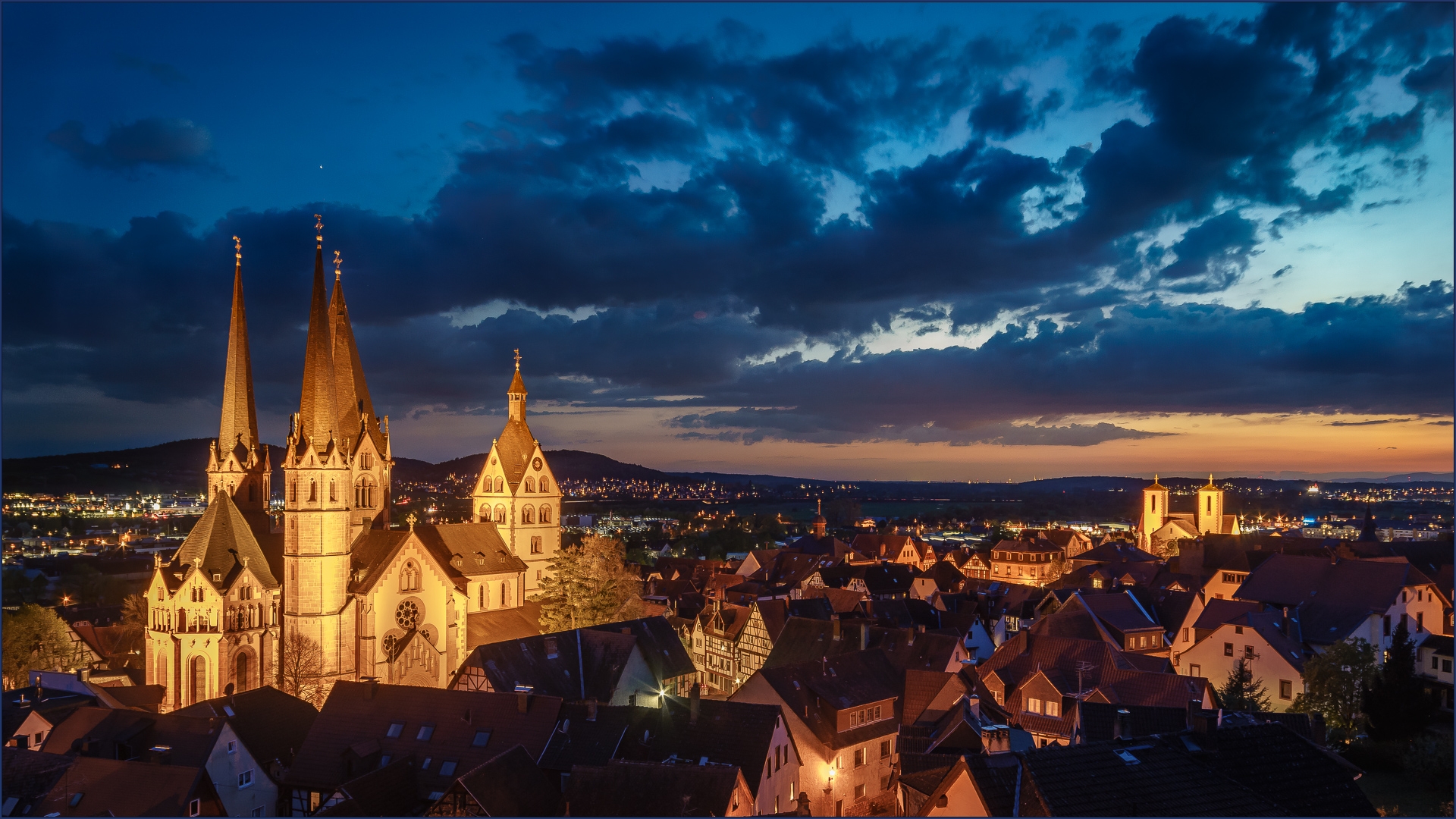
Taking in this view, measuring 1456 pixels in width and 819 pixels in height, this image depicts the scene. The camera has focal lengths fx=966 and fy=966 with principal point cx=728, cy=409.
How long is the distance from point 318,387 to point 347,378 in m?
9.81

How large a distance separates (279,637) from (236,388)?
17.9 m

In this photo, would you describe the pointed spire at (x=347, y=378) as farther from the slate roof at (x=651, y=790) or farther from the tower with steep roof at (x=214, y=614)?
the slate roof at (x=651, y=790)

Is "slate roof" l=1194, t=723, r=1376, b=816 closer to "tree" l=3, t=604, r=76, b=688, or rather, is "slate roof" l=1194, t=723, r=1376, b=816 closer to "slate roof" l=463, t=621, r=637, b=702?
"slate roof" l=463, t=621, r=637, b=702


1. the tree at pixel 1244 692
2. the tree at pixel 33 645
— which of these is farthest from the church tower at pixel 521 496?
the tree at pixel 1244 692

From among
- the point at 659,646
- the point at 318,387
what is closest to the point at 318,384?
the point at 318,387

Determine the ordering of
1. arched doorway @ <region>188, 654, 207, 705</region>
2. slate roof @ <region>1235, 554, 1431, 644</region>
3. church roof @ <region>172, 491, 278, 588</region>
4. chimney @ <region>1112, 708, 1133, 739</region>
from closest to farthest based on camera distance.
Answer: chimney @ <region>1112, 708, 1133, 739</region> → arched doorway @ <region>188, 654, 207, 705</region> → church roof @ <region>172, 491, 278, 588</region> → slate roof @ <region>1235, 554, 1431, 644</region>

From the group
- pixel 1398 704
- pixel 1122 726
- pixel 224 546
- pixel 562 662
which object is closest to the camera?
pixel 1122 726

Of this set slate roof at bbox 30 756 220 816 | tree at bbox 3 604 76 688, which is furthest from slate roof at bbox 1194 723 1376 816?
tree at bbox 3 604 76 688

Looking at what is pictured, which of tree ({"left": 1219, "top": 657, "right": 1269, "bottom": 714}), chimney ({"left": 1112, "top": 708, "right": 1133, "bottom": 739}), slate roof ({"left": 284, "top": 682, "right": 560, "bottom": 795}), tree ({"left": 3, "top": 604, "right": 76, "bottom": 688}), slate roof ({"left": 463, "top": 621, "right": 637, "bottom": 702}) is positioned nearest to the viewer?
chimney ({"left": 1112, "top": 708, "right": 1133, "bottom": 739})

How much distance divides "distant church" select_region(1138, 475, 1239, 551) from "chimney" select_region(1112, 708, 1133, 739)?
387 ft

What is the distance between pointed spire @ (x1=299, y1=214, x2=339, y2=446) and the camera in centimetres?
5638

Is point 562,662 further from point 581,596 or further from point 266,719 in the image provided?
point 581,596

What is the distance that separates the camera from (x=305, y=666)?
53.6 meters

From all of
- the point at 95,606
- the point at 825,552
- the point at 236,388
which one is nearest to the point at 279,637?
the point at 236,388
